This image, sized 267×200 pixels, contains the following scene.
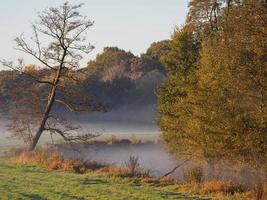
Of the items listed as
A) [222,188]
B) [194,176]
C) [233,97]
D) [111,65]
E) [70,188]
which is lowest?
[222,188]

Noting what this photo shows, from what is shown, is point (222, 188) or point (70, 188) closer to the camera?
point (70, 188)

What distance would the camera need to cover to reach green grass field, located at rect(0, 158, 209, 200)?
63.2 feet

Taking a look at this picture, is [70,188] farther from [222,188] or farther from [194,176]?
[194,176]

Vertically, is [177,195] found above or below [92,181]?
below

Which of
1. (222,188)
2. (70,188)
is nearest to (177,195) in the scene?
(222,188)

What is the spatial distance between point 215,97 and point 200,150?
393 cm

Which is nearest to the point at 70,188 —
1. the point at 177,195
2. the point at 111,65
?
the point at 177,195

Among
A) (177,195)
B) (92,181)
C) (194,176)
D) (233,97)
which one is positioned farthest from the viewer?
(233,97)

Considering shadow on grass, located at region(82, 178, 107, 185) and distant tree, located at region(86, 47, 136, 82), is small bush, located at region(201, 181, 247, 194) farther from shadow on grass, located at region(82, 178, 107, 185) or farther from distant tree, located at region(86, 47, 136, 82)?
distant tree, located at region(86, 47, 136, 82)

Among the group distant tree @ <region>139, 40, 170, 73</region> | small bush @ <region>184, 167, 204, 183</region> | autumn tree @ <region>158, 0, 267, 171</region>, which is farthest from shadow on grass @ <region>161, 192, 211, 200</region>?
distant tree @ <region>139, 40, 170, 73</region>

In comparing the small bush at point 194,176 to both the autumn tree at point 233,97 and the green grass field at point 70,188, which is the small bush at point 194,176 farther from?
the green grass field at point 70,188

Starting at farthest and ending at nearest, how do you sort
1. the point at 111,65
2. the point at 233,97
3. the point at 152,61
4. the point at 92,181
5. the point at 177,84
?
the point at 111,65, the point at 152,61, the point at 177,84, the point at 233,97, the point at 92,181

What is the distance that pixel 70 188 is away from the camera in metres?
21.3

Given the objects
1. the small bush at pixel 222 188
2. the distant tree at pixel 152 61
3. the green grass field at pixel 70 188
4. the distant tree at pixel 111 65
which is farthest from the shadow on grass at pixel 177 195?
the distant tree at pixel 152 61
